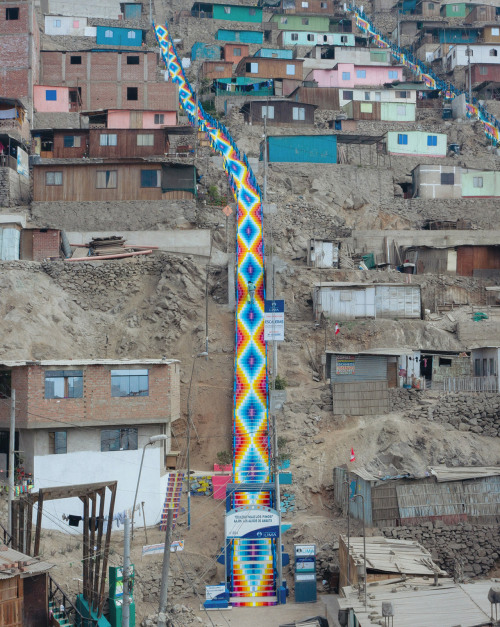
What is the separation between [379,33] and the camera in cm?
9619

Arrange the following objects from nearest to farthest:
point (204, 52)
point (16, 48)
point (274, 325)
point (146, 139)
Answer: point (274, 325), point (146, 139), point (16, 48), point (204, 52)

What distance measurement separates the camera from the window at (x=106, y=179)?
58656 mm

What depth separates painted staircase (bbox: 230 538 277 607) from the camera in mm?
34312

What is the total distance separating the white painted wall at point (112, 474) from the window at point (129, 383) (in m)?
2.42

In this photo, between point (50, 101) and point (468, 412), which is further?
point (50, 101)

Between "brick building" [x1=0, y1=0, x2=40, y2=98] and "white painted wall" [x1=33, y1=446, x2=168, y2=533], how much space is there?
40.7 meters

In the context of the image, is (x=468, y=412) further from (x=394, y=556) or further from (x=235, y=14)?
(x=235, y=14)

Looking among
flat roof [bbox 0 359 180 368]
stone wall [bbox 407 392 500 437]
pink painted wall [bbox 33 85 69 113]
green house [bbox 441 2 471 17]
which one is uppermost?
green house [bbox 441 2 471 17]

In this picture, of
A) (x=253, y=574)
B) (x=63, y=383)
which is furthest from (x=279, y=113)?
(x=253, y=574)

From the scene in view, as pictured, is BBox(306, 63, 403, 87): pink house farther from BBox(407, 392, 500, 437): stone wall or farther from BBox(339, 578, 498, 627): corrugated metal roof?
BBox(339, 578, 498, 627): corrugated metal roof

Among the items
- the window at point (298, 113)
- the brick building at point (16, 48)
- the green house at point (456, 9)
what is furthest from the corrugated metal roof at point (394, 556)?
the green house at point (456, 9)

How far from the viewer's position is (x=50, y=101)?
72875 millimetres

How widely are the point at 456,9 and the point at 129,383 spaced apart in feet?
233

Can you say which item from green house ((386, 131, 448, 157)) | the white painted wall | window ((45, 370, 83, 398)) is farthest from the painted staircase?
green house ((386, 131, 448, 157))
